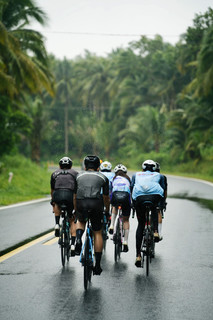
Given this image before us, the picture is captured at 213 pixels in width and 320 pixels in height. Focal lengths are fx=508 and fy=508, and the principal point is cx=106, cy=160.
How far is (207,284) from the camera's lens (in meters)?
6.66

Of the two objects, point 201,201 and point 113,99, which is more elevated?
point 113,99

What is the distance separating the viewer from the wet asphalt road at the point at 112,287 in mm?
5402

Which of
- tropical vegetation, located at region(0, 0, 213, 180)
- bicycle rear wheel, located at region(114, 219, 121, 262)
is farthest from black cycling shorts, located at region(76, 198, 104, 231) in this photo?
tropical vegetation, located at region(0, 0, 213, 180)

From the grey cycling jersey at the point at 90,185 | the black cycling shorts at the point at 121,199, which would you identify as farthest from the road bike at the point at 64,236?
the grey cycling jersey at the point at 90,185

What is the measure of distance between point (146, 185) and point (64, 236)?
1.57 meters

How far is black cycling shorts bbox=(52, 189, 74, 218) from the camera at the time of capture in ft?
26.8

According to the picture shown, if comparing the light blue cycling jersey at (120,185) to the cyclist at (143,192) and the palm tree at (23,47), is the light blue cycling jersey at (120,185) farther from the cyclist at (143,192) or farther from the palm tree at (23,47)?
the palm tree at (23,47)

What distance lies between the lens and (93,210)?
6.66 meters

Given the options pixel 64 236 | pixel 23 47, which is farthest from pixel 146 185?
pixel 23 47

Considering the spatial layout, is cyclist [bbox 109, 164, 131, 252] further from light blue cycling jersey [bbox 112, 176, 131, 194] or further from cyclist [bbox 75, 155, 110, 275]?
cyclist [bbox 75, 155, 110, 275]

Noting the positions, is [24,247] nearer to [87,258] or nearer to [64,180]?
[64,180]

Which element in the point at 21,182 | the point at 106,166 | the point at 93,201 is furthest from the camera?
the point at 21,182

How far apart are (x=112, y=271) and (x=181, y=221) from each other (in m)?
6.36

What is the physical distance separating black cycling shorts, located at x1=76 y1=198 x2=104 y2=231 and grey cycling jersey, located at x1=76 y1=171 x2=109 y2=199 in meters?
0.07
